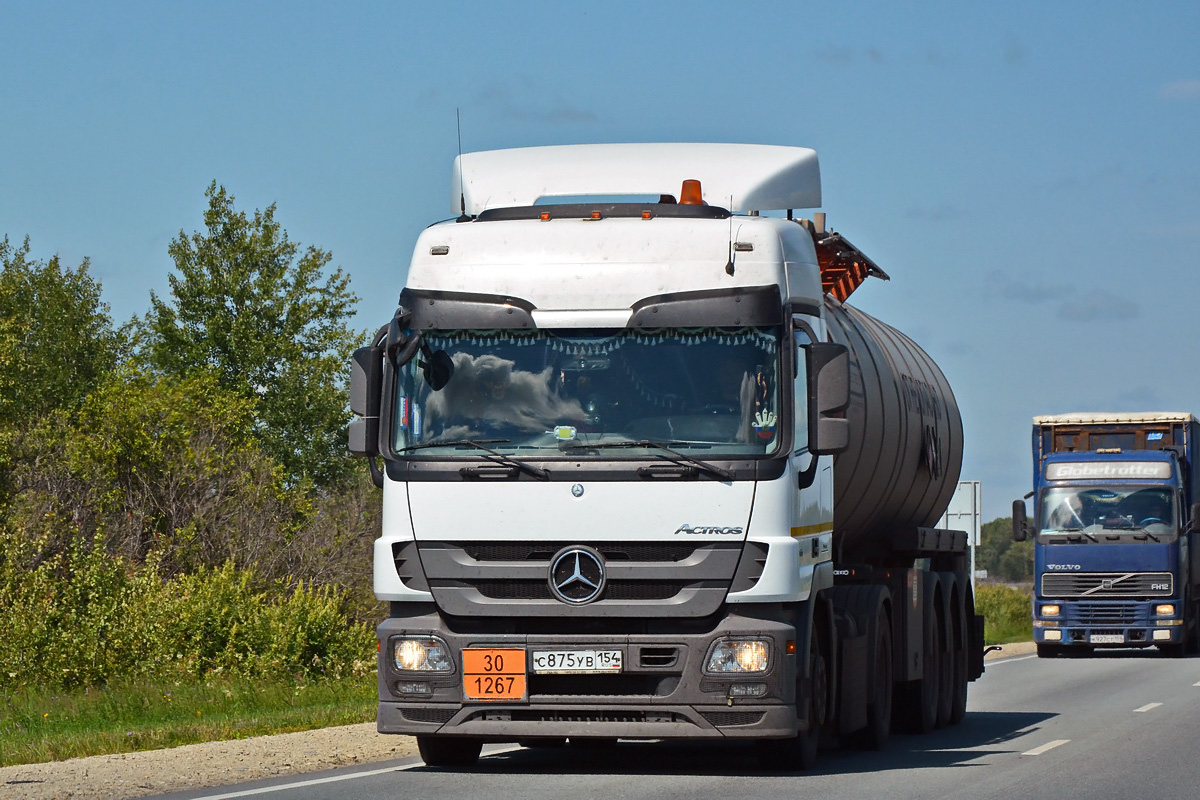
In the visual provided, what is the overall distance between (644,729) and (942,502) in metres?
7.96

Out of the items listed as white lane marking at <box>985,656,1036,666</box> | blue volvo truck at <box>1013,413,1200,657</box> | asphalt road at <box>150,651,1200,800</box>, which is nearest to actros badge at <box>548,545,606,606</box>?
asphalt road at <box>150,651,1200,800</box>

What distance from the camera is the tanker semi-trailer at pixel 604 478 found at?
36.0 feet

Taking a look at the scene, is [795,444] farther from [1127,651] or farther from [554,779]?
[1127,651]

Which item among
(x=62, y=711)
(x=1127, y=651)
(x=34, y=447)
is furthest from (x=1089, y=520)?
Answer: (x=34, y=447)

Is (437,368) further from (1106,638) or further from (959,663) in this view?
(1106,638)

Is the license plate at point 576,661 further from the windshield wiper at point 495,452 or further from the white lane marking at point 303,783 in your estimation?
the white lane marking at point 303,783

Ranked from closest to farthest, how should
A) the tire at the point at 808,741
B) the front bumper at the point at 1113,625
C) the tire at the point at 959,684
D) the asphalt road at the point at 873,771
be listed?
the asphalt road at the point at 873,771 → the tire at the point at 808,741 → the tire at the point at 959,684 → the front bumper at the point at 1113,625

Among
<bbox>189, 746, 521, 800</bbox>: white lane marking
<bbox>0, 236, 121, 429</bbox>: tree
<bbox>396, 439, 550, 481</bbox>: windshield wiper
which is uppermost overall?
<bbox>0, 236, 121, 429</bbox>: tree

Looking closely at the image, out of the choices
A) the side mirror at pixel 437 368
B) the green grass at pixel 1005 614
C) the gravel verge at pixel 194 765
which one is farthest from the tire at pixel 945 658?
the green grass at pixel 1005 614

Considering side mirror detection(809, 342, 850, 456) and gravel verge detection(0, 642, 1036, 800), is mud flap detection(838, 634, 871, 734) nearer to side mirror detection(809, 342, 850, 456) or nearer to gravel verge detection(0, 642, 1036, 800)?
A: side mirror detection(809, 342, 850, 456)

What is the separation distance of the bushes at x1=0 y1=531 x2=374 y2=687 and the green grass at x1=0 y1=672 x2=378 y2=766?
2.88 ft

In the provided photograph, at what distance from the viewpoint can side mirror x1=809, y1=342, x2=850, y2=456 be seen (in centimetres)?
1110

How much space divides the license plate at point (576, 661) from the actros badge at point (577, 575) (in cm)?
32

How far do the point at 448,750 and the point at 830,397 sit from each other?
3587 millimetres
